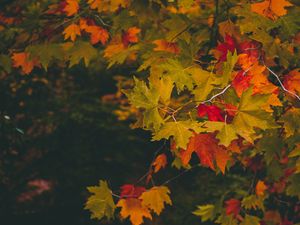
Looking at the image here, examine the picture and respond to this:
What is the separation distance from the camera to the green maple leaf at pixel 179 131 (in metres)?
1.59

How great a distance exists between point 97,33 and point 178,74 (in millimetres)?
1084

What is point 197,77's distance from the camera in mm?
1979

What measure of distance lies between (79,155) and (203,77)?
3.61 m

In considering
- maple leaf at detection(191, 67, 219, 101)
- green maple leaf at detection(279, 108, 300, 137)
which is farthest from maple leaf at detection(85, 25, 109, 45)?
green maple leaf at detection(279, 108, 300, 137)

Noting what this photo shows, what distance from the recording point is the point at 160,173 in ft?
24.9

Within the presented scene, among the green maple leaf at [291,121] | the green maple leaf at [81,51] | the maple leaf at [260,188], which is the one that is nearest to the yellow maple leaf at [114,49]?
the green maple leaf at [81,51]

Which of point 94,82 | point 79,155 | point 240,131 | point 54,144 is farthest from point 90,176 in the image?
point 240,131

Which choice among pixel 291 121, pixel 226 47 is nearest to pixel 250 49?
pixel 226 47

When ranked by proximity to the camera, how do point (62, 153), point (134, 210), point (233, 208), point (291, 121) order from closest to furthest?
point (291, 121) < point (134, 210) < point (233, 208) < point (62, 153)

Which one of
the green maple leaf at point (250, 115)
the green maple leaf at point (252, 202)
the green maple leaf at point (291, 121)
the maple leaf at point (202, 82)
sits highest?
the green maple leaf at point (250, 115)

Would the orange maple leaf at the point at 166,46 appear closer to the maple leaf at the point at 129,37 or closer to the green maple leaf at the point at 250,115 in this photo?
the maple leaf at the point at 129,37

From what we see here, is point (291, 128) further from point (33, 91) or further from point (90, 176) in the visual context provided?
point (90, 176)

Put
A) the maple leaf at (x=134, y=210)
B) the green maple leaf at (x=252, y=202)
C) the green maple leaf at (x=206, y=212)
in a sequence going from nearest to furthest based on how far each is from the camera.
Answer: the maple leaf at (x=134, y=210) → the green maple leaf at (x=252, y=202) → the green maple leaf at (x=206, y=212)

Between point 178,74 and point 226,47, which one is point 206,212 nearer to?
point 226,47
